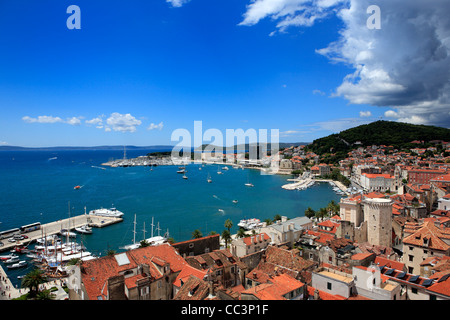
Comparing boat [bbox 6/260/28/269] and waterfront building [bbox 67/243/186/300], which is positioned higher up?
waterfront building [bbox 67/243/186/300]

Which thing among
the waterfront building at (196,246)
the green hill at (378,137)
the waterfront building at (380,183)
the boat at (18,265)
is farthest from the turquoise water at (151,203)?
the green hill at (378,137)

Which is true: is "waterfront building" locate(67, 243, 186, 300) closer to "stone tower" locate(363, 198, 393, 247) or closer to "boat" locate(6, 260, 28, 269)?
"stone tower" locate(363, 198, 393, 247)

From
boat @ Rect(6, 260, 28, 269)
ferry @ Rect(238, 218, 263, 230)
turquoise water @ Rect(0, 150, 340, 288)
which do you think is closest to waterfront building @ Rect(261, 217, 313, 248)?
ferry @ Rect(238, 218, 263, 230)

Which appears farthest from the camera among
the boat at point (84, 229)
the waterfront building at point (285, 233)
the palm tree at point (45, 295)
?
the boat at point (84, 229)

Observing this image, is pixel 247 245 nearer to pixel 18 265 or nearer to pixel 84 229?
pixel 18 265

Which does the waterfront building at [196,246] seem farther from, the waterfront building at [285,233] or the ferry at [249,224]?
the ferry at [249,224]

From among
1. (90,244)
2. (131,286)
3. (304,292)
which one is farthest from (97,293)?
(90,244)
